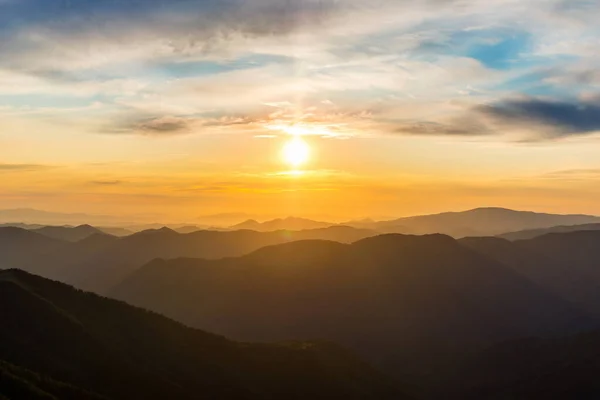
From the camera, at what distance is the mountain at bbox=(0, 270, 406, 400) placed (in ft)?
184

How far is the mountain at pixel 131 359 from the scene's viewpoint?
56.0 meters

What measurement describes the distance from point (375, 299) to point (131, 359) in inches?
4289

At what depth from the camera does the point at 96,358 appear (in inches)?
2406

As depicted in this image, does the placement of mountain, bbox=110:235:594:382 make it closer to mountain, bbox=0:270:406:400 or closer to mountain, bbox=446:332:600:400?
mountain, bbox=446:332:600:400

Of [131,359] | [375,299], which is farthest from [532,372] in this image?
[131,359]

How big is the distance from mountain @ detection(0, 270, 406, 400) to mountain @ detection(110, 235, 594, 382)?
50307 mm

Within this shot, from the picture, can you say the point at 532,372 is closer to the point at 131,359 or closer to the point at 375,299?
the point at 375,299

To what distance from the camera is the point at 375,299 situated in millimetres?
164500

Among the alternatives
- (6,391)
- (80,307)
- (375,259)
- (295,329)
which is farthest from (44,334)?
(375,259)

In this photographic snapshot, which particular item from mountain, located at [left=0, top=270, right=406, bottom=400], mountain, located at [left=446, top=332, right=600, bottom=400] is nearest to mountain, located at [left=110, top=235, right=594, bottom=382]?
mountain, located at [left=446, top=332, right=600, bottom=400]

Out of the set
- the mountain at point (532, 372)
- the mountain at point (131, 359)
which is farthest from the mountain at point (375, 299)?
the mountain at point (131, 359)

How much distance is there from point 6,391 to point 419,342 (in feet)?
383

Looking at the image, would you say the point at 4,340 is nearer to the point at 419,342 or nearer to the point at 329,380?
the point at 329,380

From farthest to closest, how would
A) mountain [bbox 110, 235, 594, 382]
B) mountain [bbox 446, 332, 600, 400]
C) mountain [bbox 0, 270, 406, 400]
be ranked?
mountain [bbox 110, 235, 594, 382] → mountain [bbox 446, 332, 600, 400] → mountain [bbox 0, 270, 406, 400]
